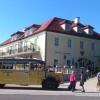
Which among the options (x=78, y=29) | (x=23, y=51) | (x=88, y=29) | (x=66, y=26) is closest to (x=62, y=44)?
(x=66, y=26)

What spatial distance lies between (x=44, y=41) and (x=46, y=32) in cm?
140

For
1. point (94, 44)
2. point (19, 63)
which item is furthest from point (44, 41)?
point (19, 63)

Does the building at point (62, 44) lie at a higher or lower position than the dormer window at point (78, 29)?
lower

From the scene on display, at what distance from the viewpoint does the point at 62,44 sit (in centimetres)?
5762

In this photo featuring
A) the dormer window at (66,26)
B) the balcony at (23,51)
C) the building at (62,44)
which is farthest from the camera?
the dormer window at (66,26)

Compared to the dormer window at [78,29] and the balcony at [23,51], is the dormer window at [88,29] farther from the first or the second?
the balcony at [23,51]

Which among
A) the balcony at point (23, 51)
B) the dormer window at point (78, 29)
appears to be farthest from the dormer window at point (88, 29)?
the balcony at point (23, 51)

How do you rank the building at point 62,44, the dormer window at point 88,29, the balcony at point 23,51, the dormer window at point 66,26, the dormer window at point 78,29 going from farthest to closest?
the dormer window at point 88,29
the dormer window at point 78,29
the dormer window at point 66,26
the balcony at point 23,51
the building at point 62,44

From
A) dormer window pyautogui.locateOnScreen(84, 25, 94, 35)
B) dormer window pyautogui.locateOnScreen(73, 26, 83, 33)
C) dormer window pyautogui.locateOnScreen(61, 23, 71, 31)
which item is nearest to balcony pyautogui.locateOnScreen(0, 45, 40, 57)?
dormer window pyautogui.locateOnScreen(61, 23, 71, 31)

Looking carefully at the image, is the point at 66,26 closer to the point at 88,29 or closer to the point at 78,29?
the point at 78,29

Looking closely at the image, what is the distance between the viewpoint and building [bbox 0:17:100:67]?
56.2 metres

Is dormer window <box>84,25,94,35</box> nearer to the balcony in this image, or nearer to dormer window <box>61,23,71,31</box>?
dormer window <box>61,23,71,31</box>

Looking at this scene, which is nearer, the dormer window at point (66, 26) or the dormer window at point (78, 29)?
the dormer window at point (66, 26)

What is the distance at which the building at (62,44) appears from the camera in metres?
56.2
